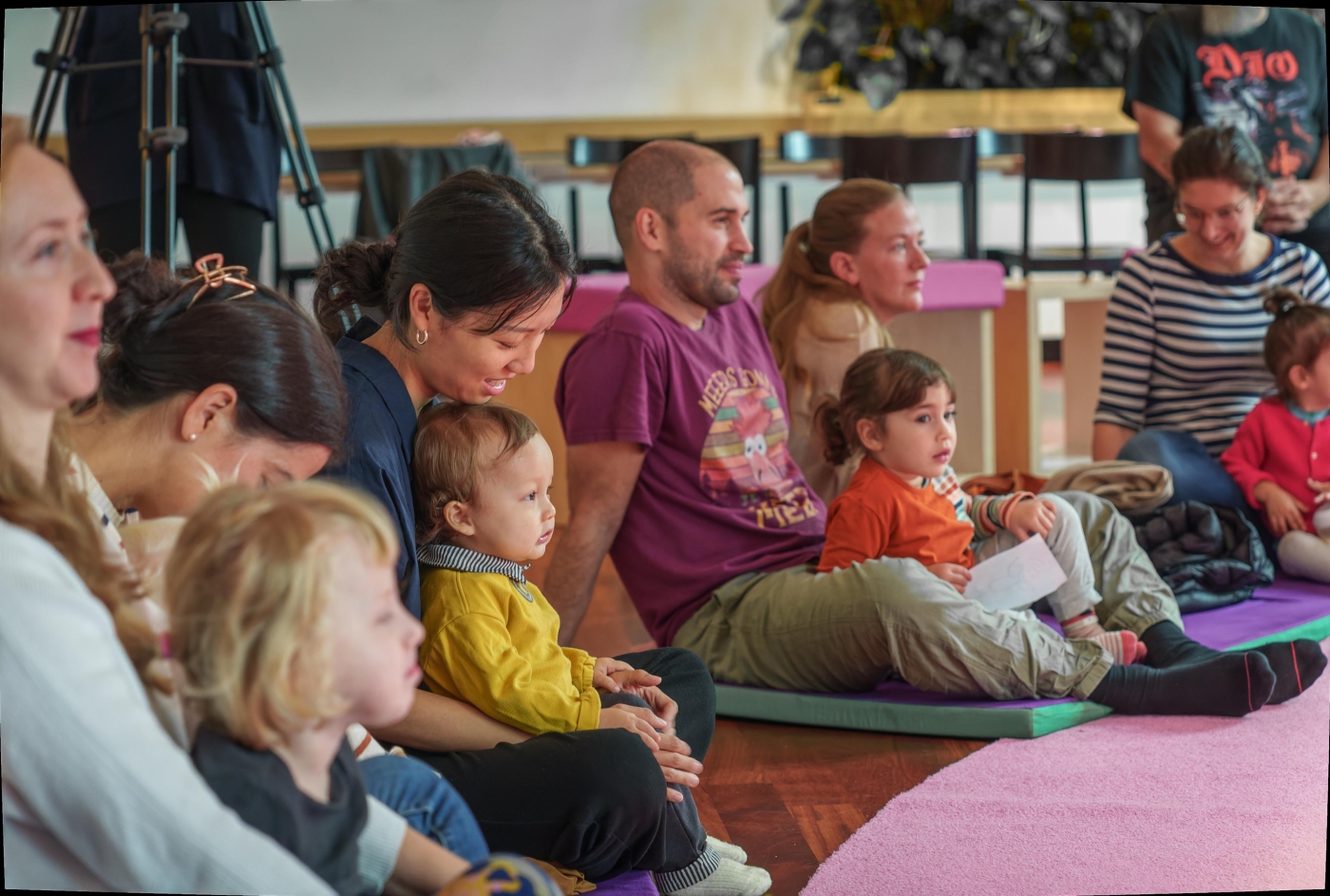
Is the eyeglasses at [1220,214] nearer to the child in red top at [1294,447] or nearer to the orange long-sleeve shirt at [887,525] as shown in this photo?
the child in red top at [1294,447]

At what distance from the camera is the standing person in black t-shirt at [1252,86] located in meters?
3.29

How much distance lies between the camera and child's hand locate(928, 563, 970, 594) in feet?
6.87

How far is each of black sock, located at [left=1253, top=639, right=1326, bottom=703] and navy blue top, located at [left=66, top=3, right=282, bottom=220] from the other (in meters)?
2.02

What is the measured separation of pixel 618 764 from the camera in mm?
1354

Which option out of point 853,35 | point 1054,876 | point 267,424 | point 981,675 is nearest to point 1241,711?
point 981,675

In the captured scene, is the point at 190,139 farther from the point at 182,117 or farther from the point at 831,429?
the point at 831,429

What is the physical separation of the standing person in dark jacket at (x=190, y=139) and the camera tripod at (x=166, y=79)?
4cm

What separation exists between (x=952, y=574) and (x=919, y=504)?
0.13 m

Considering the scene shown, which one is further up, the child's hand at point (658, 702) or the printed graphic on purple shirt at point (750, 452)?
the printed graphic on purple shirt at point (750, 452)

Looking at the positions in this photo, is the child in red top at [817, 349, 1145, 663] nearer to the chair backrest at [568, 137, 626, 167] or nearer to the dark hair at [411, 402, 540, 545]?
the dark hair at [411, 402, 540, 545]

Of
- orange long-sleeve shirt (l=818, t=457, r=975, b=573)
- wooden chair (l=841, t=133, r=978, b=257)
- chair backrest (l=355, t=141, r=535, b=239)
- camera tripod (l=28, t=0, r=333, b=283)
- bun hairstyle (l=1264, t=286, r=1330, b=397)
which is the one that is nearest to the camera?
orange long-sleeve shirt (l=818, t=457, r=975, b=573)

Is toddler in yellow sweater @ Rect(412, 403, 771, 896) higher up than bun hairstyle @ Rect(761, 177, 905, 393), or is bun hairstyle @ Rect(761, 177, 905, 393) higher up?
bun hairstyle @ Rect(761, 177, 905, 393)

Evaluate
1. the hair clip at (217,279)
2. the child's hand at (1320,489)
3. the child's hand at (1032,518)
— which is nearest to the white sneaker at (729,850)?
the hair clip at (217,279)

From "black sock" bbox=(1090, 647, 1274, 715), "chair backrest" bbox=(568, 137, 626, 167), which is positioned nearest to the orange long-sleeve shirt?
"black sock" bbox=(1090, 647, 1274, 715)
